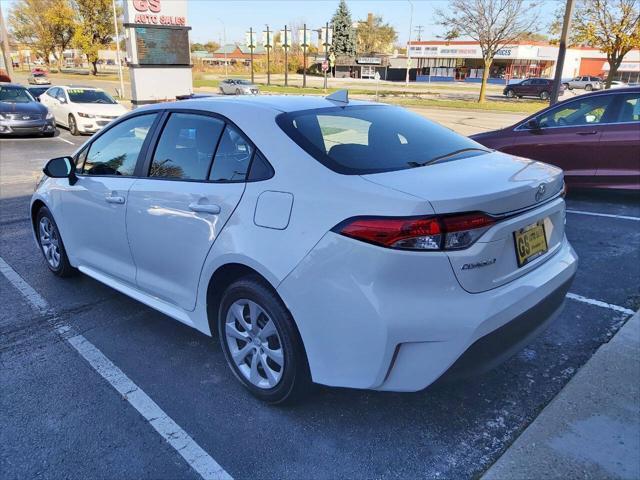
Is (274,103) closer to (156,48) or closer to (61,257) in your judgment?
(61,257)

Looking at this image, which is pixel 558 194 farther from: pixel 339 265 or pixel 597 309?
pixel 597 309

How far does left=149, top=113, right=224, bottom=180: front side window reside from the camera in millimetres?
3115

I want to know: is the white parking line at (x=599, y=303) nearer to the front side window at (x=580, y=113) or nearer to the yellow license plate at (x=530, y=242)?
the yellow license plate at (x=530, y=242)

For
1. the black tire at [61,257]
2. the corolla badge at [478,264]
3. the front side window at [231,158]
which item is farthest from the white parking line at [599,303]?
the black tire at [61,257]

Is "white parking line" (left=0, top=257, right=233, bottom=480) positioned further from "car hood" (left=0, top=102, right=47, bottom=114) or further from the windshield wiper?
"car hood" (left=0, top=102, right=47, bottom=114)

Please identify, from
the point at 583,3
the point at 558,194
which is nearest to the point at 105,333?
the point at 558,194

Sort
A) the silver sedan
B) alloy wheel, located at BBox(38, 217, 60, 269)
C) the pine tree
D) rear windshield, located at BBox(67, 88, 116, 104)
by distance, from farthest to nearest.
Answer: the pine tree
the silver sedan
rear windshield, located at BBox(67, 88, 116, 104)
alloy wheel, located at BBox(38, 217, 60, 269)

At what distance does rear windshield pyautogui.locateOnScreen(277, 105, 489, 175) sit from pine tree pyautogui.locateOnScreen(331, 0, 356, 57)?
8830cm

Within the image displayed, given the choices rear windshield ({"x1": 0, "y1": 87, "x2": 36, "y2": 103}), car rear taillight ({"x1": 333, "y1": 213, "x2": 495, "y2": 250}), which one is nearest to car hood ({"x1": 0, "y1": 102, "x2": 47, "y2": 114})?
rear windshield ({"x1": 0, "y1": 87, "x2": 36, "y2": 103})

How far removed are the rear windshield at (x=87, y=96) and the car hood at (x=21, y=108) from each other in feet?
5.05

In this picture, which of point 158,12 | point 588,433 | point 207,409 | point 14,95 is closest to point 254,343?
point 207,409

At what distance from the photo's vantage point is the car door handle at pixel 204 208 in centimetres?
286

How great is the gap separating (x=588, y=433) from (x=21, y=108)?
16.3 m

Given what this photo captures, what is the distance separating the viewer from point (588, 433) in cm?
264
